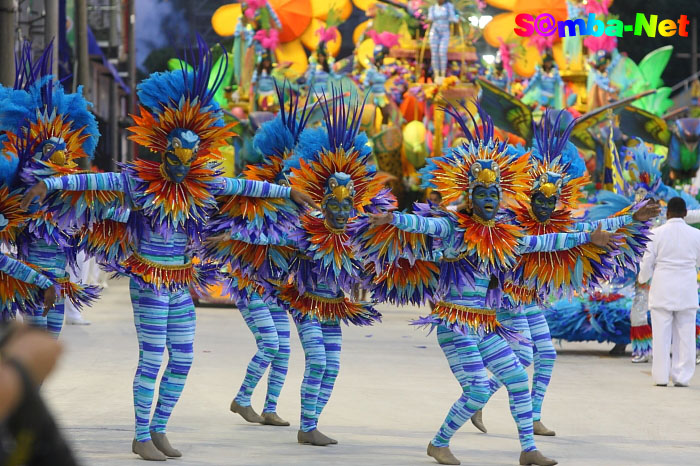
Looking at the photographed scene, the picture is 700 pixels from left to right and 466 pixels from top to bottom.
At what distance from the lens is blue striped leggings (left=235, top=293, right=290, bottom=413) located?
814 centimetres

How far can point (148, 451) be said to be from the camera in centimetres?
664

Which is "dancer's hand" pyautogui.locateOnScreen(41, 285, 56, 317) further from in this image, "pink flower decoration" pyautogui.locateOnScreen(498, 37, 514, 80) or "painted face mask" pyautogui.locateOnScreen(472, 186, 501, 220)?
"pink flower decoration" pyautogui.locateOnScreen(498, 37, 514, 80)

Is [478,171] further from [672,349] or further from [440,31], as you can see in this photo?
[440,31]

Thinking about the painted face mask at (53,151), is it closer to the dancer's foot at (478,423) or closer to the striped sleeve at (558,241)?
the striped sleeve at (558,241)

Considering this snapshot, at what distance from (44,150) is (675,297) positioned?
19.8 feet

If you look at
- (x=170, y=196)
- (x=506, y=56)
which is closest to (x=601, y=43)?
(x=506, y=56)

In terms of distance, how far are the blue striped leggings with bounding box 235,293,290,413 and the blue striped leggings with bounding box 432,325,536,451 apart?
1669 mm

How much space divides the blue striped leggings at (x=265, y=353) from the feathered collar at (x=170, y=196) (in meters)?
1.30

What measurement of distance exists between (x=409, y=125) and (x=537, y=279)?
20.8 meters

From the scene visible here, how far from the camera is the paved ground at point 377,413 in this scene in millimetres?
7066

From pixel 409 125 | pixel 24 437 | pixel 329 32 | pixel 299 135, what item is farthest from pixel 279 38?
pixel 24 437

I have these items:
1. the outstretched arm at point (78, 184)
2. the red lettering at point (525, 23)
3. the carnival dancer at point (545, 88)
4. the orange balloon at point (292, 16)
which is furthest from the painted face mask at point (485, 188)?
the orange balloon at point (292, 16)

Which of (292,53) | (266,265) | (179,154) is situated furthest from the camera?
→ (292,53)

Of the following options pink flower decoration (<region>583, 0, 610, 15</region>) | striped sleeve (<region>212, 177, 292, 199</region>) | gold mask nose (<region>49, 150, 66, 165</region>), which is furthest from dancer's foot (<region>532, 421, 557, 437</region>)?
pink flower decoration (<region>583, 0, 610, 15</region>)
